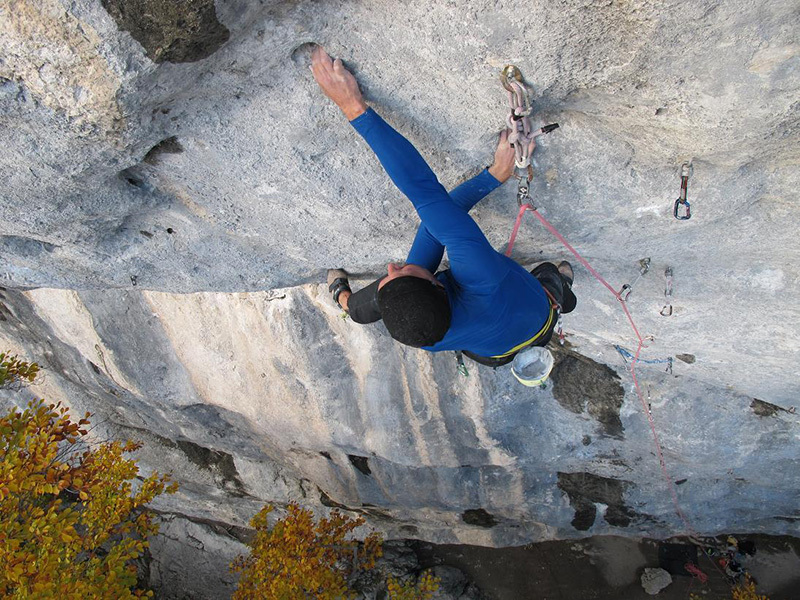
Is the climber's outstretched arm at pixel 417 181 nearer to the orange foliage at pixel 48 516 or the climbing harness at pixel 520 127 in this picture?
the climbing harness at pixel 520 127

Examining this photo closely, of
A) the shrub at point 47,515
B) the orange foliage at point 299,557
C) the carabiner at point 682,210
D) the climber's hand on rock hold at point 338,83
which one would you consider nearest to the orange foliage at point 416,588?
the orange foliage at point 299,557

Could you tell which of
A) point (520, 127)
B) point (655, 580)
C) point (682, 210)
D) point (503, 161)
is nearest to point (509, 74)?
point (520, 127)

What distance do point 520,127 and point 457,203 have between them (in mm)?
449

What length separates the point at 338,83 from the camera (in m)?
2.02

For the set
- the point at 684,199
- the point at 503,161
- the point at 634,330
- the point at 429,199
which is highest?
the point at 634,330

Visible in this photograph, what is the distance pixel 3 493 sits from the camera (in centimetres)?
381

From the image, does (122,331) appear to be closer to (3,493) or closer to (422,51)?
(3,493)

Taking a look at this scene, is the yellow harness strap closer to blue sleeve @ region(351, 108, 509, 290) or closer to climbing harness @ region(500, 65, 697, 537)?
climbing harness @ region(500, 65, 697, 537)

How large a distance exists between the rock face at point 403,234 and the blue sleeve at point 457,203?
117 millimetres

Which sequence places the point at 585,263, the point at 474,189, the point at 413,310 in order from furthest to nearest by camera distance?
the point at 585,263, the point at 474,189, the point at 413,310

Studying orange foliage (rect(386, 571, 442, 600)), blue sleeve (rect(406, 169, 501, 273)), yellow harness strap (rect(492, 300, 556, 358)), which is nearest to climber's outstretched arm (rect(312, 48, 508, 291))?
blue sleeve (rect(406, 169, 501, 273))

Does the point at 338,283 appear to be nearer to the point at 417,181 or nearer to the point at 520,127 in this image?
the point at 417,181

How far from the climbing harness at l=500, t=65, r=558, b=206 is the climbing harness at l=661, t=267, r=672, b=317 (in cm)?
107

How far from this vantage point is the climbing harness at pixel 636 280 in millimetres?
→ 3041
